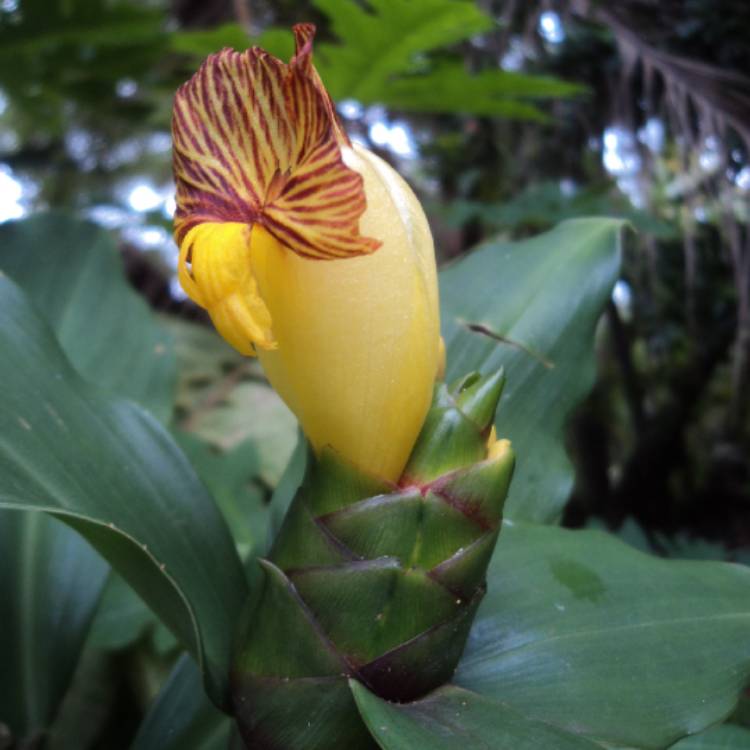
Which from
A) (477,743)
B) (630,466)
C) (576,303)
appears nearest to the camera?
(477,743)

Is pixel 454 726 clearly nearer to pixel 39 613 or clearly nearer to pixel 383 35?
pixel 39 613

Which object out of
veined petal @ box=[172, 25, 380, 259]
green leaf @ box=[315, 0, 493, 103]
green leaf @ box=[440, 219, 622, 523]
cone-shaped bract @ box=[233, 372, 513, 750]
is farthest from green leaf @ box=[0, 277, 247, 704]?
green leaf @ box=[315, 0, 493, 103]

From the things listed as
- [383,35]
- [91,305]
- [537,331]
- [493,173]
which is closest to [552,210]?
[383,35]

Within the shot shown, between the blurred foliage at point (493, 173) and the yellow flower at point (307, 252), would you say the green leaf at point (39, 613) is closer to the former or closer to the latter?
the blurred foliage at point (493, 173)

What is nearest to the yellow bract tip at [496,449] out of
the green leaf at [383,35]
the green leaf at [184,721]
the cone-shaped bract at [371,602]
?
the cone-shaped bract at [371,602]

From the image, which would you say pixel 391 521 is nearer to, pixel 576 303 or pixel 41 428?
pixel 41 428

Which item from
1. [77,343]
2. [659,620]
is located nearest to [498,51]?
[77,343]
